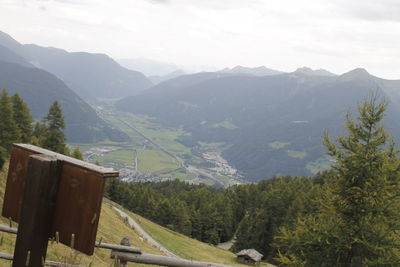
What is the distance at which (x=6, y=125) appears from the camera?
46.1 metres

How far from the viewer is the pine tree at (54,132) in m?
53.6

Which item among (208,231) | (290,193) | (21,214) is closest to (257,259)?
(290,193)

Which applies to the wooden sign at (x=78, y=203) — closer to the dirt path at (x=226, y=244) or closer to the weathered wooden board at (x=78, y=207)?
the weathered wooden board at (x=78, y=207)

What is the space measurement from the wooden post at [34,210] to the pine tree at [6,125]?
48.8 meters

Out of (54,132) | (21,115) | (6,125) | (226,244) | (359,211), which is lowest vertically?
(226,244)

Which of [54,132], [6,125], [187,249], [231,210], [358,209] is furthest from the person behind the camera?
[231,210]

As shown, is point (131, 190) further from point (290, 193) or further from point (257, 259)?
point (257, 259)

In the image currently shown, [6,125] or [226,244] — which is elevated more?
[6,125]

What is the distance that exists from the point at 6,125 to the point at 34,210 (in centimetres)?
4942

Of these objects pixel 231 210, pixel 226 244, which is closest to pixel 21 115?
pixel 231 210

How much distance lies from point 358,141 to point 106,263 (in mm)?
14512

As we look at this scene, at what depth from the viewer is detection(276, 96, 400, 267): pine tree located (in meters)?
15.9

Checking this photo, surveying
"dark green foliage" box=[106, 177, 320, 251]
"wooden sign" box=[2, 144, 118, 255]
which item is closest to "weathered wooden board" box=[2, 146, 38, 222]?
"wooden sign" box=[2, 144, 118, 255]

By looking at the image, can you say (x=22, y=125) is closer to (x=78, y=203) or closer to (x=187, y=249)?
(x=187, y=249)
